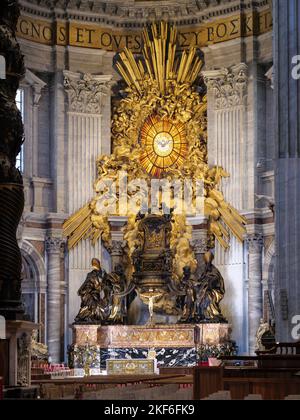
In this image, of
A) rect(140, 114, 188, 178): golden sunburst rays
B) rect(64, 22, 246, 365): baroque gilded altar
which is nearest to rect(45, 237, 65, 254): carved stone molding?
rect(64, 22, 246, 365): baroque gilded altar

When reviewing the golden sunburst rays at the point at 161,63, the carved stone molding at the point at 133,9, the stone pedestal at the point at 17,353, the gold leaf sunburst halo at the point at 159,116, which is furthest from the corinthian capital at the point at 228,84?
the stone pedestal at the point at 17,353

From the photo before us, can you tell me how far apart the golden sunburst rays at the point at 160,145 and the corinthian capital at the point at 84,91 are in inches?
62.4

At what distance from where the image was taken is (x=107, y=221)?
107 feet

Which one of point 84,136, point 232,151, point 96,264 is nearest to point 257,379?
point 96,264

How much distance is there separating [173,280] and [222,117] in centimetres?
473

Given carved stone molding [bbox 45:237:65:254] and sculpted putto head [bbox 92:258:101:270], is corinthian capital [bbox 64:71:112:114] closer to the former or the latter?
carved stone molding [bbox 45:237:65:254]

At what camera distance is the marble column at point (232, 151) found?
1245 inches

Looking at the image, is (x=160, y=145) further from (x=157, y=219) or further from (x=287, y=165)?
(x=287, y=165)

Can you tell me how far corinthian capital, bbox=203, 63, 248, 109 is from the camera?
3206 centimetres

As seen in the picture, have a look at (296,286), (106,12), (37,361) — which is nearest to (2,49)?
(296,286)

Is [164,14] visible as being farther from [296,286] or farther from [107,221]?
[296,286]

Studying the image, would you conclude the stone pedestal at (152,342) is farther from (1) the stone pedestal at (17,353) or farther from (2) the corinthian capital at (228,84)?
(1) the stone pedestal at (17,353)

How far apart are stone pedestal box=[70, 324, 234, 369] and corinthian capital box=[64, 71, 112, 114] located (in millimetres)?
6244

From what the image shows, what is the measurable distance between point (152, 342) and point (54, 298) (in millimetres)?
3005
